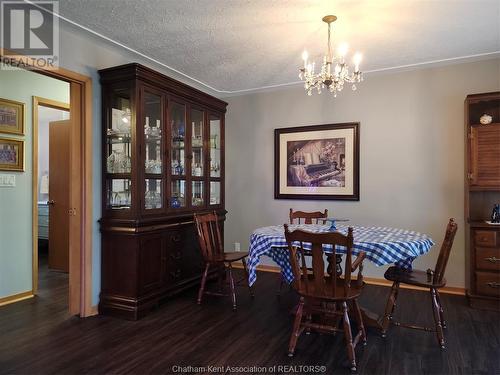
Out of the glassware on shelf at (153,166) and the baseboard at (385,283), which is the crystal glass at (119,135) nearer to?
the glassware on shelf at (153,166)

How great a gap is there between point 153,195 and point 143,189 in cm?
19

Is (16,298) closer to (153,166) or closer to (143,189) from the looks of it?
(143,189)

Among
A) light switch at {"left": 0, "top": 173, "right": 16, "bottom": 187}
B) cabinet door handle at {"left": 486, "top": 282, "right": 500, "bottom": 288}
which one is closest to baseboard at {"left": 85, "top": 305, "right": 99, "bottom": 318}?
light switch at {"left": 0, "top": 173, "right": 16, "bottom": 187}

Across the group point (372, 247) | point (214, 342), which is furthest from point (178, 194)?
point (372, 247)

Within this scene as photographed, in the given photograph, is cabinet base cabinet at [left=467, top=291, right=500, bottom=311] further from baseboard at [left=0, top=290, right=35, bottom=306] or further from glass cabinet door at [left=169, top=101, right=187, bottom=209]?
baseboard at [left=0, top=290, right=35, bottom=306]

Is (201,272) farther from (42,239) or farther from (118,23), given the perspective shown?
(42,239)

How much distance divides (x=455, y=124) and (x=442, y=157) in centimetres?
37

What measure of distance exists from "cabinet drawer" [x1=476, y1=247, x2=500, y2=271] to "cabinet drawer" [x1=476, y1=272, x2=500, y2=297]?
0.06 meters

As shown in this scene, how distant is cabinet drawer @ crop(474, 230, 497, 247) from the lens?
3062 millimetres

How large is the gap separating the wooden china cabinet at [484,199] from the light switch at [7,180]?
4504mm

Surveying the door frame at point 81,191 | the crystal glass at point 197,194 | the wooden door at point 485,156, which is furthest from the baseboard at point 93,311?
the wooden door at point 485,156

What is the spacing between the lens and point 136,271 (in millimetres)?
2885

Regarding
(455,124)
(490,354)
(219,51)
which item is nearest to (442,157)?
(455,124)

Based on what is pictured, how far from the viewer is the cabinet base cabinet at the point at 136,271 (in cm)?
289
